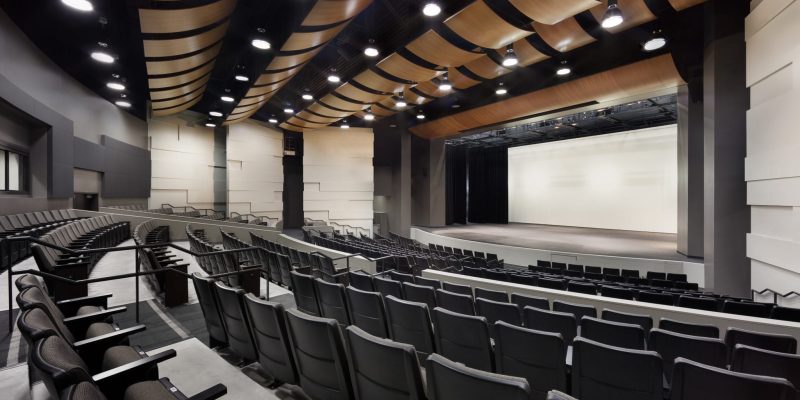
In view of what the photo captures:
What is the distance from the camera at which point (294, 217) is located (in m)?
21.4

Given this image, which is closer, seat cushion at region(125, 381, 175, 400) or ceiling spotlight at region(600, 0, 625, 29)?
seat cushion at region(125, 381, 175, 400)

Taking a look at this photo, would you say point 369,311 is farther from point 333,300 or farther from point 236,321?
point 236,321

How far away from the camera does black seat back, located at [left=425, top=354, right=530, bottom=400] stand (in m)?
1.31

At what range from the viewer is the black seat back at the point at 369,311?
3236 mm

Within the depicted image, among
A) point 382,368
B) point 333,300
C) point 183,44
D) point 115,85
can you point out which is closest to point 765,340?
point 382,368

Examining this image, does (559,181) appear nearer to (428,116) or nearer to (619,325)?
(428,116)

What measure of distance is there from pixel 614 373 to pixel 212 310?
3.05 meters

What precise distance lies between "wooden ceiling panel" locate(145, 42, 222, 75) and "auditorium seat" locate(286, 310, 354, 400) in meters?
8.90

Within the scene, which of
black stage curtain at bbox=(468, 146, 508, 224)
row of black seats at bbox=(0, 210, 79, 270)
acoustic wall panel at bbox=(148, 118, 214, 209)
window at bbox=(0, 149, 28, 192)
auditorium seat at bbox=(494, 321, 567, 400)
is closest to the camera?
auditorium seat at bbox=(494, 321, 567, 400)

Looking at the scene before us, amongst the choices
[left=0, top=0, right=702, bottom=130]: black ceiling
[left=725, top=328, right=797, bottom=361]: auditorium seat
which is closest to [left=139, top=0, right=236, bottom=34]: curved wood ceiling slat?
[left=0, top=0, right=702, bottom=130]: black ceiling

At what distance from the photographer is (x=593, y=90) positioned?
10711 mm

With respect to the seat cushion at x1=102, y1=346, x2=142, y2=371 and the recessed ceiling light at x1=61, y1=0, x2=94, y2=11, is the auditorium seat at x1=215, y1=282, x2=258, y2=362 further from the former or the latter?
the recessed ceiling light at x1=61, y1=0, x2=94, y2=11

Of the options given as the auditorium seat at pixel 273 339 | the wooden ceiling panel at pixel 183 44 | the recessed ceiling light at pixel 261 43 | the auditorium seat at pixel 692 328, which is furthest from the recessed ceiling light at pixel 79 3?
the auditorium seat at pixel 692 328

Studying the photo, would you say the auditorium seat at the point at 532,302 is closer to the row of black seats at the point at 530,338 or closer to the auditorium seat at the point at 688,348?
the row of black seats at the point at 530,338
